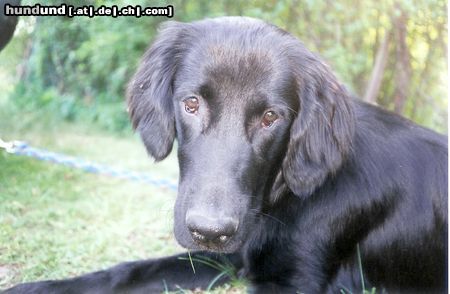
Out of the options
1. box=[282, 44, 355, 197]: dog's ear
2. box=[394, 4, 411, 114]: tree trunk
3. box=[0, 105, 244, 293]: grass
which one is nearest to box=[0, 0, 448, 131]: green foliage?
box=[394, 4, 411, 114]: tree trunk

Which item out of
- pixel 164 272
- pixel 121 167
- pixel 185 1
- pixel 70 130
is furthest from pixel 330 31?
pixel 164 272

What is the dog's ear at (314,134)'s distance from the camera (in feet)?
7.45

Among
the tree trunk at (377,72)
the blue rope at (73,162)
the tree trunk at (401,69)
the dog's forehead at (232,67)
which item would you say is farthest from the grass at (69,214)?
the tree trunk at (401,69)

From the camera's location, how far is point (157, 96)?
7.66 ft

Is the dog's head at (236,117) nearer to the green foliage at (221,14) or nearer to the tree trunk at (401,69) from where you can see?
the green foliage at (221,14)

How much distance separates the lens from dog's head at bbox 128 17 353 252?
80.0 inches

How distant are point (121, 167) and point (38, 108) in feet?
3.53

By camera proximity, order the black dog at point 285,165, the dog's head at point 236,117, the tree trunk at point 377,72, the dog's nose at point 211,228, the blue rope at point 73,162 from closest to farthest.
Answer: the dog's nose at point 211,228
the dog's head at point 236,117
the black dog at point 285,165
the blue rope at point 73,162
the tree trunk at point 377,72

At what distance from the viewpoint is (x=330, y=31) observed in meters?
4.82

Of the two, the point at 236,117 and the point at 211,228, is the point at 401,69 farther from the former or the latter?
the point at 211,228

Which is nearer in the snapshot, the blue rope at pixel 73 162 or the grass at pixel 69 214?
the grass at pixel 69 214

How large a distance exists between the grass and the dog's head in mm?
672

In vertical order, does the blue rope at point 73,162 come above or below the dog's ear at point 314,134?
below

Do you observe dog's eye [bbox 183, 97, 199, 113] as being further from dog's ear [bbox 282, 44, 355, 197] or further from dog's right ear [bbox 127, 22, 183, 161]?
dog's ear [bbox 282, 44, 355, 197]
